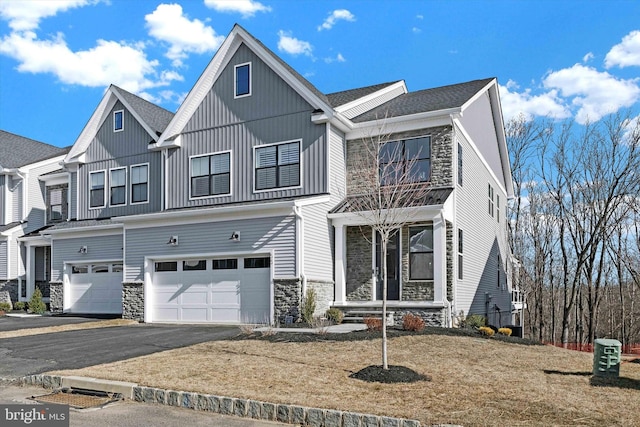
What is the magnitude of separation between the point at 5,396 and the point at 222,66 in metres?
14.9

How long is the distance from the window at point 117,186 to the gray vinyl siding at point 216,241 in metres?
3.82

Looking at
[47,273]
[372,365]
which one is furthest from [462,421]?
[47,273]

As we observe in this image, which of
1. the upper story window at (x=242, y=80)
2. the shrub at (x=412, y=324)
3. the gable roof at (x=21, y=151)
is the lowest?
the shrub at (x=412, y=324)

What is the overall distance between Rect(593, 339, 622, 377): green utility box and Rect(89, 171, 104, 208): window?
20.3 m

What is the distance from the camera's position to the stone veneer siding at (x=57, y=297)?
23.2 metres

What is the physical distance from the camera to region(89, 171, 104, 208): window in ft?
80.8

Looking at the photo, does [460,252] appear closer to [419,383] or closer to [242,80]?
[242,80]

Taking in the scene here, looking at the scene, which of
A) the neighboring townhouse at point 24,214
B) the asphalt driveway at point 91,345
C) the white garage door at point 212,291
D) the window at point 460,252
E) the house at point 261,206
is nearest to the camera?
the asphalt driveway at point 91,345

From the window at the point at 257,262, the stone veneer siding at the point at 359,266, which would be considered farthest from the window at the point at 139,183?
the stone veneer siding at the point at 359,266

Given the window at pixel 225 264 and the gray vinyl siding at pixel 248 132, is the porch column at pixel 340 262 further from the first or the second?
the window at pixel 225 264

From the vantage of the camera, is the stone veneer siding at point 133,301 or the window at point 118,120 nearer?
the stone veneer siding at point 133,301

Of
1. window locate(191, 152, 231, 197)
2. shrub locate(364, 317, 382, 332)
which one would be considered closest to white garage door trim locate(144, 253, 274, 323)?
window locate(191, 152, 231, 197)

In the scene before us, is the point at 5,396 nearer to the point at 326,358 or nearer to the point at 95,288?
A: the point at 326,358

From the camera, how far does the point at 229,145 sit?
20.9 meters
